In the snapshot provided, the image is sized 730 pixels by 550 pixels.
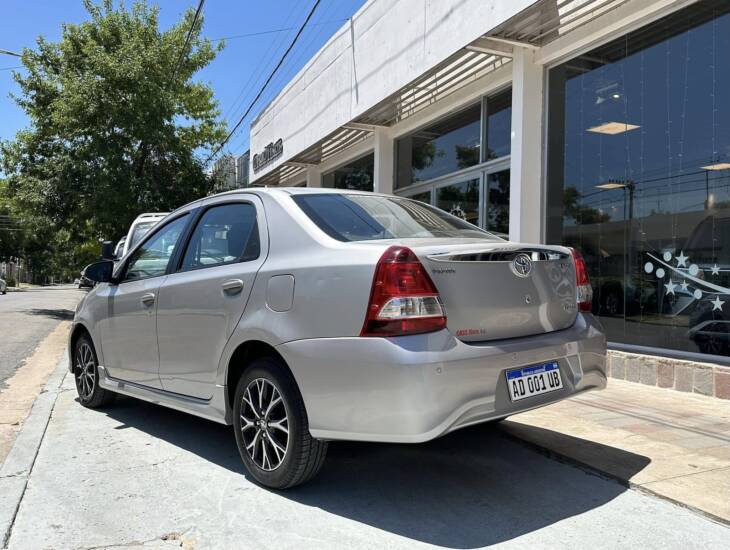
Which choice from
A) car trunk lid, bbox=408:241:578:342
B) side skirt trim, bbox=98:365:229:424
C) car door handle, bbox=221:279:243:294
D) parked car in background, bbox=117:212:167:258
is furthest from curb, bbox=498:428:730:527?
parked car in background, bbox=117:212:167:258

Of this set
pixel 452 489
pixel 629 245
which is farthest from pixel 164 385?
pixel 629 245

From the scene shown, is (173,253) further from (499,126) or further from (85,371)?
(499,126)

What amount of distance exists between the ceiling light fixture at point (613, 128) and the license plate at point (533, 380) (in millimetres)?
4413

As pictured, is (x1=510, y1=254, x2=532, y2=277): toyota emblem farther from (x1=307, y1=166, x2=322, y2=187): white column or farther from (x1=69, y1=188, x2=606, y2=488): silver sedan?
Result: (x1=307, y1=166, x2=322, y2=187): white column

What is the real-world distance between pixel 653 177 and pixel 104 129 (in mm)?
13903

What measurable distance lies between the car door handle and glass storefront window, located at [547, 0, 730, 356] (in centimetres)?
460

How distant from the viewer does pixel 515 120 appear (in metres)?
7.79

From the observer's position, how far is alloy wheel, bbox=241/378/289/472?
128 inches

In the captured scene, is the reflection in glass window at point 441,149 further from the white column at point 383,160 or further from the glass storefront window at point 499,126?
the glass storefront window at point 499,126

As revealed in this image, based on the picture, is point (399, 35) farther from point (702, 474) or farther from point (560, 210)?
point (702, 474)

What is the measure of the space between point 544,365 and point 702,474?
1.26 meters

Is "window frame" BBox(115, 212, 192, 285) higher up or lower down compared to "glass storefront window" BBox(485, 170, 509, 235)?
lower down

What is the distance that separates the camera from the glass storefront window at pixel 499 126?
8711 mm

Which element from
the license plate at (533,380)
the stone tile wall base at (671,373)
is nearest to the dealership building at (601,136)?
the stone tile wall base at (671,373)
